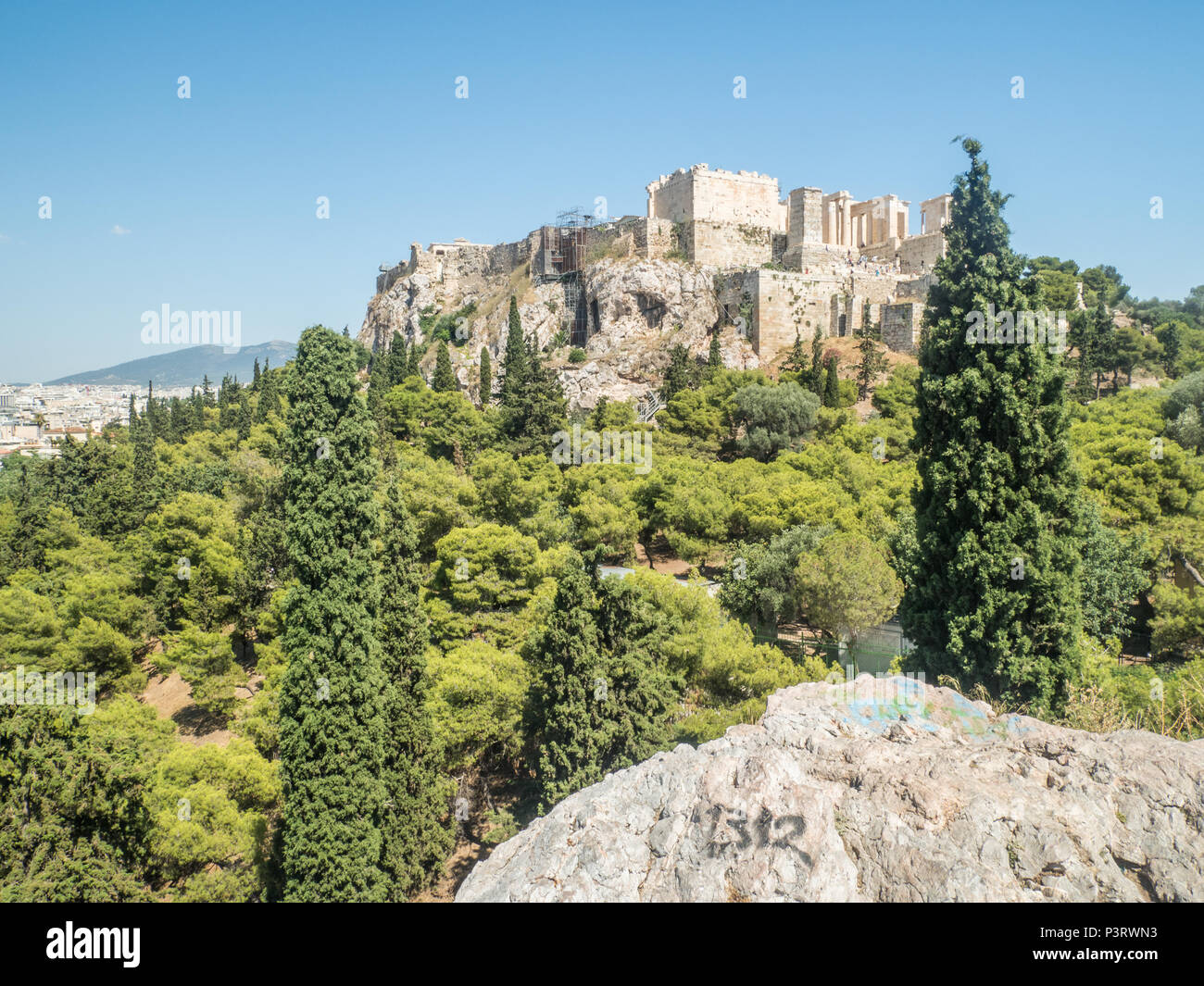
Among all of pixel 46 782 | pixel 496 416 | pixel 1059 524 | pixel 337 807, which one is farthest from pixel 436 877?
pixel 496 416

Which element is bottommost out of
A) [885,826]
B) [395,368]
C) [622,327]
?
[885,826]

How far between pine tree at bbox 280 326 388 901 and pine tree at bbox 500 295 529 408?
20370 mm

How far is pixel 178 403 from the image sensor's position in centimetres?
5097

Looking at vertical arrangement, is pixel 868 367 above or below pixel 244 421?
above

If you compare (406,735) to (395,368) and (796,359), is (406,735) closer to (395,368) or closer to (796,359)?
(796,359)

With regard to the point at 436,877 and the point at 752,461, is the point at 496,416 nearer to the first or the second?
the point at 752,461

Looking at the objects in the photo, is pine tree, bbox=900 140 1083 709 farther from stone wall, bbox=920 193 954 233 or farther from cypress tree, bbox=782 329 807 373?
stone wall, bbox=920 193 954 233

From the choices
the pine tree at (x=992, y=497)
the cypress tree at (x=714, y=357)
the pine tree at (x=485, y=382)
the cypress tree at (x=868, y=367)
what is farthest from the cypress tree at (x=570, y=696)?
the pine tree at (x=485, y=382)

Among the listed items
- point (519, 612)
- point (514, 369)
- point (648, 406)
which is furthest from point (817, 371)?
point (519, 612)

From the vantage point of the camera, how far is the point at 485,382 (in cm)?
4309

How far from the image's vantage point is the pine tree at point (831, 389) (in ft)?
118

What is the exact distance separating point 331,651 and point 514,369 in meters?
25.3

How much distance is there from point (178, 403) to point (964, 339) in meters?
52.3
